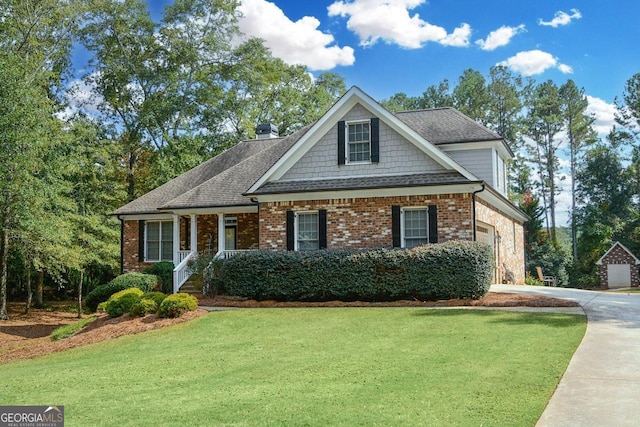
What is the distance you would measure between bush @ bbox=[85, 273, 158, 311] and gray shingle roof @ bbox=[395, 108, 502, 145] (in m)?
10.9

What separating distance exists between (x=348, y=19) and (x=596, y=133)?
38.7 metres

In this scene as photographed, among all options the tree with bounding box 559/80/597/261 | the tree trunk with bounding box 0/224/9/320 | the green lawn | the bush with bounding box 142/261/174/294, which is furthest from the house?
the tree with bounding box 559/80/597/261

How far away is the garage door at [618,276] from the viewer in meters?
37.3

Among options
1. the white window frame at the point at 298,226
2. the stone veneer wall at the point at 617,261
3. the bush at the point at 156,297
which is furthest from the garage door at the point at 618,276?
the bush at the point at 156,297

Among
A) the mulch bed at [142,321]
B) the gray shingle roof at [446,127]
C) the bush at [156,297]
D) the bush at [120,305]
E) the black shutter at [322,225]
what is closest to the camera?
the mulch bed at [142,321]

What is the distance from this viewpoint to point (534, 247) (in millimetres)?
42906

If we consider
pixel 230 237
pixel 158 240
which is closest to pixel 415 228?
pixel 230 237

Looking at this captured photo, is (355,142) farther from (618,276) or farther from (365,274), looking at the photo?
(618,276)

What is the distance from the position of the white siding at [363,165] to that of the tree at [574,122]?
127ft

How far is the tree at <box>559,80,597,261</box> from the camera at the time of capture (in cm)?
5289

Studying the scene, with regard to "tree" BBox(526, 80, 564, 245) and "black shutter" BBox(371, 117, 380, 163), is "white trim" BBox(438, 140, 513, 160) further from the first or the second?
"tree" BBox(526, 80, 564, 245)

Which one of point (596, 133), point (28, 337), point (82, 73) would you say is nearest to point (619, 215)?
point (596, 133)

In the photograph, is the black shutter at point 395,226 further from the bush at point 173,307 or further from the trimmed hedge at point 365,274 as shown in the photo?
the bush at point 173,307

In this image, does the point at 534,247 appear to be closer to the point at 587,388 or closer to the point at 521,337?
the point at 521,337
